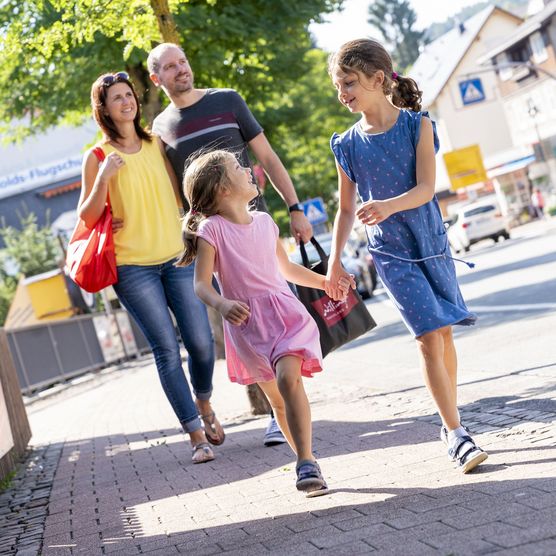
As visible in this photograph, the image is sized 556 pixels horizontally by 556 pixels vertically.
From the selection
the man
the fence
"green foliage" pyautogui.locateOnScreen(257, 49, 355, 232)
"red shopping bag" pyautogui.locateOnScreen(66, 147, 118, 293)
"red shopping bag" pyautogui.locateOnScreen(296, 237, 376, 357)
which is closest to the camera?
"red shopping bag" pyautogui.locateOnScreen(296, 237, 376, 357)

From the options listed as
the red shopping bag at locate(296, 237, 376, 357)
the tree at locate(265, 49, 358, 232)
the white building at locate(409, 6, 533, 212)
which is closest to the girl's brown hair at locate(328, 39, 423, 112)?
the red shopping bag at locate(296, 237, 376, 357)

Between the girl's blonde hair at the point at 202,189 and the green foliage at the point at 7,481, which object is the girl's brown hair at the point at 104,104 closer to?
the girl's blonde hair at the point at 202,189

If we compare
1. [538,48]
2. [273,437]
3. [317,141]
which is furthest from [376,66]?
A: [538,48]

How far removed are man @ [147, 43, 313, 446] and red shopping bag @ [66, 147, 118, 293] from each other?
48 cm

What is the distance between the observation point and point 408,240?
531cm

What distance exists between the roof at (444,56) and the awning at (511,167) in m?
7.38

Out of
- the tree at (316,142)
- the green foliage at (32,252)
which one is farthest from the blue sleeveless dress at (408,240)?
the green foliage at (32,252)

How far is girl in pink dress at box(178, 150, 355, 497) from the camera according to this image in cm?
518

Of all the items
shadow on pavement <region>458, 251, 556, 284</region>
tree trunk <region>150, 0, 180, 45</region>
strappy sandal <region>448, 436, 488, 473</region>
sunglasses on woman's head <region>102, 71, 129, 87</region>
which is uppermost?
tree trunk <region>150, 0, 180, 45</region>

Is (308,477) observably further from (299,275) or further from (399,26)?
(399,26)

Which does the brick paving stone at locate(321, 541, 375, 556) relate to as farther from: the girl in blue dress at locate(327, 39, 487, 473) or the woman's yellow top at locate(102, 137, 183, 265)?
the woman's yellow top at locate(102, 137, 183, 265)

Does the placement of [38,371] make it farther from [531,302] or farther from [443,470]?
[443,470]

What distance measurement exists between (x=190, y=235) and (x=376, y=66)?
1083 millimetres

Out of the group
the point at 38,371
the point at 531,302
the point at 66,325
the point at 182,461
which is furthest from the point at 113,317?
the point at 182,461
